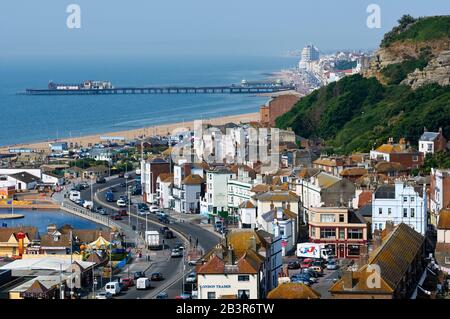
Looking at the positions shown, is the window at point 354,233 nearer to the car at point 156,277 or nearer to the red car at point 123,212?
the car at point 156,277

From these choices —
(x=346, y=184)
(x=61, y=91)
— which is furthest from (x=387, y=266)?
(x=61, y=91)

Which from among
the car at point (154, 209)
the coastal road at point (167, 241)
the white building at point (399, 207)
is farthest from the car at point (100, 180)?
the white building at point (399, 207)

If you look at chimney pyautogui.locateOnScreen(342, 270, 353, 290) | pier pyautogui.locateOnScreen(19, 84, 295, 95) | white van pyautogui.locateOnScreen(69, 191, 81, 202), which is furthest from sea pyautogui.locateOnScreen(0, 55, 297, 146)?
chimney pyautogui.locateOnScreen(342, 270, 353, 290)

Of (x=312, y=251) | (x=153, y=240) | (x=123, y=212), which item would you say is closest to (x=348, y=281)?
(x=312, y=251)

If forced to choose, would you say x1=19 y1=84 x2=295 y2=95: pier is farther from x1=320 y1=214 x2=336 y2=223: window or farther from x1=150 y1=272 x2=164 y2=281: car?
x1=150 y1=272 x2=164 y2=281: car

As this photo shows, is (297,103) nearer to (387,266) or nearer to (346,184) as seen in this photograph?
(346,184)
